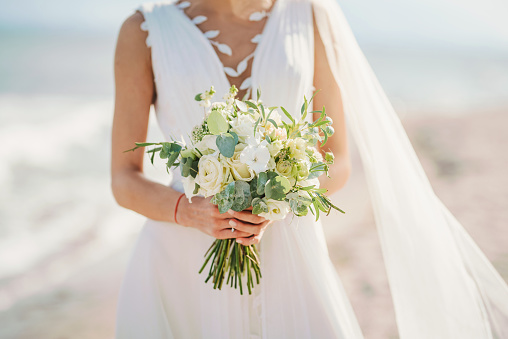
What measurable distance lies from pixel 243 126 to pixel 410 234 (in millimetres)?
1102

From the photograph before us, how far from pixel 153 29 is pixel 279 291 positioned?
50.4 inches

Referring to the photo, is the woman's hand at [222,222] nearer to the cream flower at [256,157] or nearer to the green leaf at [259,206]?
the green leaf at [259,206]

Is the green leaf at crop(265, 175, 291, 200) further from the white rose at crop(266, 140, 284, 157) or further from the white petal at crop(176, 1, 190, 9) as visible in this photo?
the white petal at crop(176, 1, 190, 9)

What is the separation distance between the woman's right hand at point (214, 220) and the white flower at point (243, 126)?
33cm

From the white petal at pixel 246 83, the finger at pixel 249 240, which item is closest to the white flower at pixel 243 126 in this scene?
the finger at pixel 249 240

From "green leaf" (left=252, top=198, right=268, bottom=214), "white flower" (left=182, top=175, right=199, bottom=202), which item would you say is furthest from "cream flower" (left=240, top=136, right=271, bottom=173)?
"white flower" (left=182, top=175, right=199, bottom=202)

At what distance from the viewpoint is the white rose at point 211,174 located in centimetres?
163

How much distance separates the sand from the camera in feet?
15.5

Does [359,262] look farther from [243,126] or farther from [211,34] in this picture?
[243,126]

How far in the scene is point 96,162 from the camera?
927 centimetres

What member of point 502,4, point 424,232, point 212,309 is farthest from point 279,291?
point 502,4

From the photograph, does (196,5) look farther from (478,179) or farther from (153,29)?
(478,179)

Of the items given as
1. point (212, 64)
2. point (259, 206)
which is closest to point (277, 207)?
point (259, 206)

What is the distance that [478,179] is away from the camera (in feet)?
27.8
